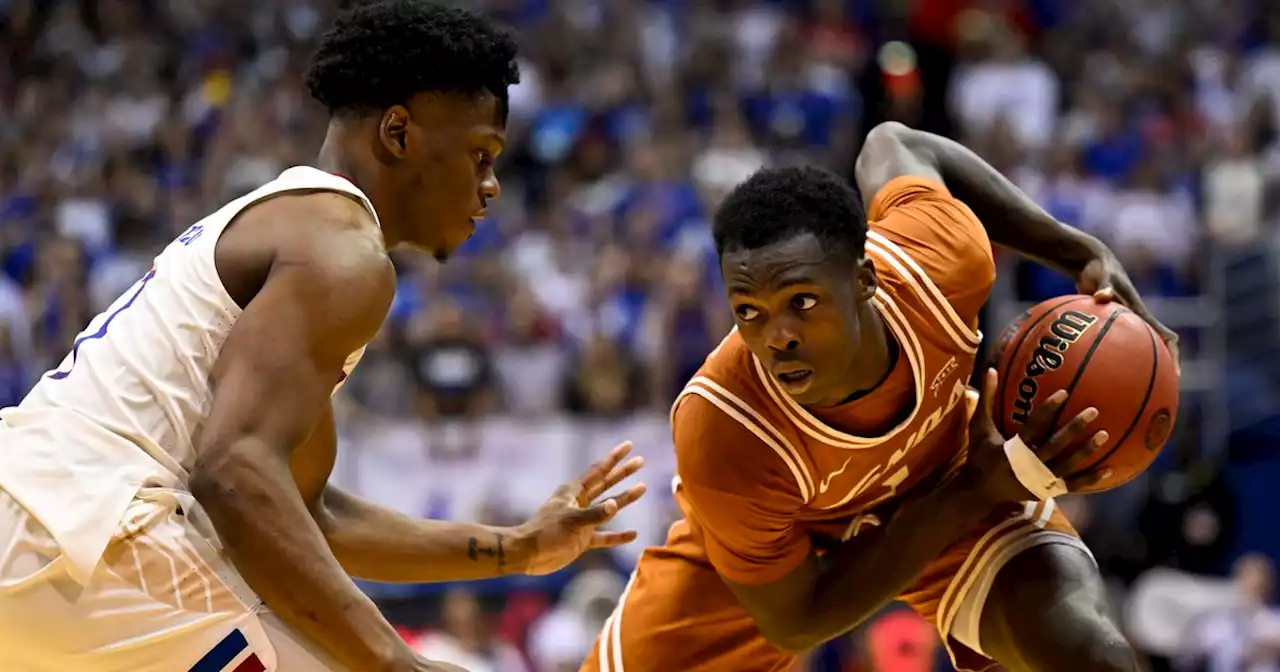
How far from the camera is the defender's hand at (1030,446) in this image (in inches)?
162

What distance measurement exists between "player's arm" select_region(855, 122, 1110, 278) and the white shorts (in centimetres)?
235

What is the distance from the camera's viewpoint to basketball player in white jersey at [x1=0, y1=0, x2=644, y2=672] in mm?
2986

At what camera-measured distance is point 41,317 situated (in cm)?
1053

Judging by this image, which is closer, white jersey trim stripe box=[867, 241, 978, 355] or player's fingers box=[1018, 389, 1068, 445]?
player's fingers box=[1018, 389, 1068, 445]

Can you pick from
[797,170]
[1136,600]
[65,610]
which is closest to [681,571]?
[797,170]

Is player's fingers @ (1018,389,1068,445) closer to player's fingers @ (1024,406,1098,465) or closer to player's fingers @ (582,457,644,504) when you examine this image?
player's fingers @ (1024,406,1098,465)

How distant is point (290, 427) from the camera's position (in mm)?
→ 3012

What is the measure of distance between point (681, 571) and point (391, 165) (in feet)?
5.86

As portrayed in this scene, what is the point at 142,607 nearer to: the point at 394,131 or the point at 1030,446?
the point at 394,131

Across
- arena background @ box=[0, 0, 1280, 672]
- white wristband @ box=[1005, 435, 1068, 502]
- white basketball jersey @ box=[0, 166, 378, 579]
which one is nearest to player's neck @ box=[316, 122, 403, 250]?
white basketball jersey @ box=[0, 166, 378, 579]

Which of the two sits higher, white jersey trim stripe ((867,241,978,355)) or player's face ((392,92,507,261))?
player's face ((392,92,507,261))

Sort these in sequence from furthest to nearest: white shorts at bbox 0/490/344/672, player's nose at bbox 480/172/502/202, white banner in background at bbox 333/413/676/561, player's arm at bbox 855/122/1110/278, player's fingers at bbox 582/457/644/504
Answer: white banner in background at bbox 333/413/676/561 → player's arm at bbox 855/122/1110/278 → player's fingers at bbox 582/457/644/504 → player's nose at bbox 480/172/502/202 → white shorts at bbox 0/490/344/672

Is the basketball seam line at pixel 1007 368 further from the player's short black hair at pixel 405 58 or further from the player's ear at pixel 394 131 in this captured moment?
the player's ear at pixel 394 131

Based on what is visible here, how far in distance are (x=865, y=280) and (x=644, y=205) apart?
23.5 feet
